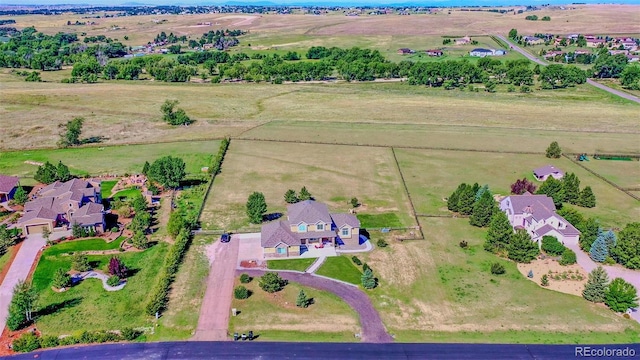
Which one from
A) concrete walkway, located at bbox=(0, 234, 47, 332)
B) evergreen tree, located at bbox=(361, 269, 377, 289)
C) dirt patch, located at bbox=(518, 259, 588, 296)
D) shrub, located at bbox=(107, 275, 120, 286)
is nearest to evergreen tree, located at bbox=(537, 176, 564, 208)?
dirt patch, located at bbox=(518, 259, 588, 296)

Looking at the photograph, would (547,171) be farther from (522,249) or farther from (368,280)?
(368,280)

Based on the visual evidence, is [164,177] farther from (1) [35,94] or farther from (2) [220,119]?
(1) [35,94]

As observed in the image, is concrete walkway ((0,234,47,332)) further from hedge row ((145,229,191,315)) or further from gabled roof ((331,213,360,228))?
gabled roof ((331,213,360,228))

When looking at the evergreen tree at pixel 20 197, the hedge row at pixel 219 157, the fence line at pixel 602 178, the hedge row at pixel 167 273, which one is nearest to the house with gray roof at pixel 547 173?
the fence line at pixel 602 178

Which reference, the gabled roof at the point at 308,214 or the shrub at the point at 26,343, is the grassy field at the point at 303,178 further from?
the shrub at the point at 26,343

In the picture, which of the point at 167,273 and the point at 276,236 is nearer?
the point at 167,273

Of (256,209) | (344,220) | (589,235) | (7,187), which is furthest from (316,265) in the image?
(7,187)
